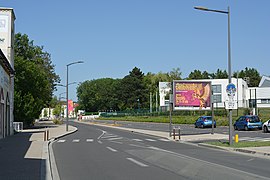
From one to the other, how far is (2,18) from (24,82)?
72.5ft

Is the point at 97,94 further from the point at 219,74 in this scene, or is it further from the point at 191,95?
the point at 191,95

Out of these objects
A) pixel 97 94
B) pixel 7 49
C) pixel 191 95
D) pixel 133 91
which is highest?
pixel 7 49

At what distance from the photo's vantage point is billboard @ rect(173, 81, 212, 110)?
36656 millimetres

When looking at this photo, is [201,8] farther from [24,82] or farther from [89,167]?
[24,82]

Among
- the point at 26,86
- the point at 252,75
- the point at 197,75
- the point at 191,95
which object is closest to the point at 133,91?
the point at 197,75

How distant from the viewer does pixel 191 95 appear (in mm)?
36875

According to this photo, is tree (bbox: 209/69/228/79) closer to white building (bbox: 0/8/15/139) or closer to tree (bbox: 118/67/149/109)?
tree (bbox: 118/67/149/109)

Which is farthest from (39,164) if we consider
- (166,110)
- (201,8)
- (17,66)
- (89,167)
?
(166,110)

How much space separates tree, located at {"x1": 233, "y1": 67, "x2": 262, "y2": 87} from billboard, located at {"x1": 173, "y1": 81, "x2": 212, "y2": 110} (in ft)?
335

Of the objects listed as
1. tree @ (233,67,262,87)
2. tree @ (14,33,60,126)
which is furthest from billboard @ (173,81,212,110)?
tree @ (233,67,262,87)

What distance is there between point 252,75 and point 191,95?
113 m

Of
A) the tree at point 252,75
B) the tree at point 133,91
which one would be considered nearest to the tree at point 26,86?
the tree at point 133,91

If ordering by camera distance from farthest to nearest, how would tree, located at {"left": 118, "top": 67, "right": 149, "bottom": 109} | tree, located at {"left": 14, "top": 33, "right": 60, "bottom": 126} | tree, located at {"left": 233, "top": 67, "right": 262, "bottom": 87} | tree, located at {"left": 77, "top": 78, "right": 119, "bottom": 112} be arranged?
tree, located at {"left": 77, "top": 78, "right": 119, "bottom": 112} < tree, located at {"left": 233, "top": 67, "right": 262, "bottom": 87} < tree, located at {"left": 118, "top": 67, "right": 149, "bottom": 109} < tree, located at {"left": 14, "top": 33, "right": 60, "bottom": 126}

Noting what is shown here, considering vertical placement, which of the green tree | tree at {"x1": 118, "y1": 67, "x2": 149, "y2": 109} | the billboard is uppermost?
the green tree
